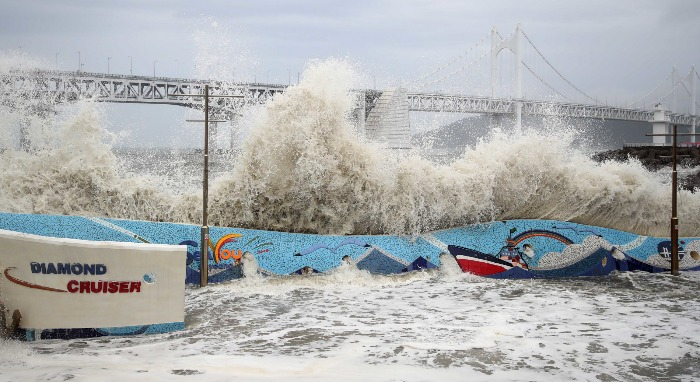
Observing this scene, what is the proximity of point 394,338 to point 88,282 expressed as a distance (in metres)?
4.67

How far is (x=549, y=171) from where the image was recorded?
767 inches

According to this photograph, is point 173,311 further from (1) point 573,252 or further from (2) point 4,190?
(1) point 573,252

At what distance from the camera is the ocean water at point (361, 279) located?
922cm

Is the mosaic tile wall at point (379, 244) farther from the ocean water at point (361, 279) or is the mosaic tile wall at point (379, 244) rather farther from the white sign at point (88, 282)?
the white sign at point (88, 282)

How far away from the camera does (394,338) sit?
10633mm

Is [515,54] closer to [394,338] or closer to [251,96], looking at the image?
[251,96]

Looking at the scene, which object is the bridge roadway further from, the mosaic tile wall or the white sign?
the white sign

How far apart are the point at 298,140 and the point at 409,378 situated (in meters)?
9.39

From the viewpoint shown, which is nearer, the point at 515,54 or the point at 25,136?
the point at 25,136

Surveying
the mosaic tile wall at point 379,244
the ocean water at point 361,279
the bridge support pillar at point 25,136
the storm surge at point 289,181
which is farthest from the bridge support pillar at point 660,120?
the bridge support pillar at point 25,136

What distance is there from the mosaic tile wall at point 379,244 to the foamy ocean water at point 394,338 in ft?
1.53

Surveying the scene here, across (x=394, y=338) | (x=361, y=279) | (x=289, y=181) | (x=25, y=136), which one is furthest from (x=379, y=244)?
(x=25, y=136)

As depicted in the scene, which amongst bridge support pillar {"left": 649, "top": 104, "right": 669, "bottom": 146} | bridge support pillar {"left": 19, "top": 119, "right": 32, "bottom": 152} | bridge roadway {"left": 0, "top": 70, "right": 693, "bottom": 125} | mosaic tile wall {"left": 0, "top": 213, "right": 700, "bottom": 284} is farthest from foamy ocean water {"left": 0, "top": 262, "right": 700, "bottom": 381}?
bridge support pillar {"left": 649, "top": 104, "right": 669, "bottom": 146}

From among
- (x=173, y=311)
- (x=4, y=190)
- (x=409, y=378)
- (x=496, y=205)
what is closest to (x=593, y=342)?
(x=409, y=378)
